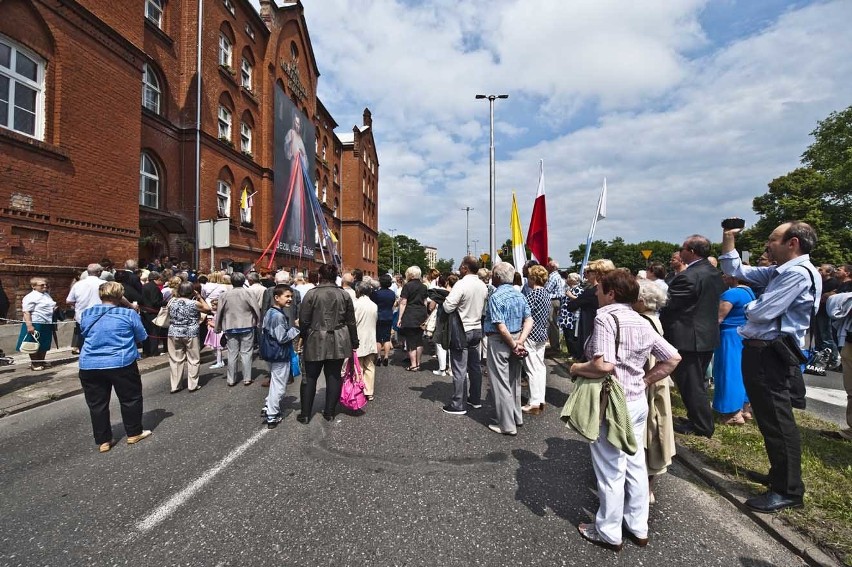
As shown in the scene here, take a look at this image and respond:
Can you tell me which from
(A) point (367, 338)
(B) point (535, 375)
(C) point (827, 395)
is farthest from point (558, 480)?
(C) point (827, 395)

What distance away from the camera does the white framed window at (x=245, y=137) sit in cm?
2047

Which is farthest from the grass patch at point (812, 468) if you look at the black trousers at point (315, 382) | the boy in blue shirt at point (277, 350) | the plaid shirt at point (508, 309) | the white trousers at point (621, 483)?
the boy in blue shirt at point (277, 350)

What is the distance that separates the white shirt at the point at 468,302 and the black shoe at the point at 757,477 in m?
3.01

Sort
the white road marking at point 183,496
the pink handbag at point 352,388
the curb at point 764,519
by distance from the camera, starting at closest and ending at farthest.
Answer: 1. the curb at point 764,519
2. the white road marking at point 183,496
3. the pink handbag at point 352,388

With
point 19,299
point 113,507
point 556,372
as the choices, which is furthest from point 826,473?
point 19,299

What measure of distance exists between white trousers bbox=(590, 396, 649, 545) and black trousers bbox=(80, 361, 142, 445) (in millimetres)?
4636

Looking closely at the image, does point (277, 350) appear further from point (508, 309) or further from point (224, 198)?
point (224, 198)

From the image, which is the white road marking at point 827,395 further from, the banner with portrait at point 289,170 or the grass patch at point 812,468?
the banner with portrait at point 289,170

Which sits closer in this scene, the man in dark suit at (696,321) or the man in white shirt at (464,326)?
the man in dark suit at (696,321)

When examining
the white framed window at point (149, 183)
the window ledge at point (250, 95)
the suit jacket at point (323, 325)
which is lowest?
the suit jacket at point (323, 325)

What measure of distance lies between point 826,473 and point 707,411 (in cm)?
96

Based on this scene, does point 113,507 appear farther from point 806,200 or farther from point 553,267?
point 806,200

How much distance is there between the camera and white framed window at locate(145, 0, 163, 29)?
49.7 feet

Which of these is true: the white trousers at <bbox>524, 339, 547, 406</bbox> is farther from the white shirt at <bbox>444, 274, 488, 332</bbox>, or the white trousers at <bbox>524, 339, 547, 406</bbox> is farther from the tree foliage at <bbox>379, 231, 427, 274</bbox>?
the tree foliage at <bbox>379, 231, 427, 274</bbox>
